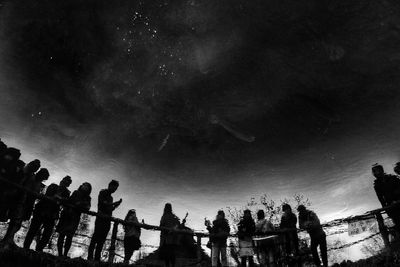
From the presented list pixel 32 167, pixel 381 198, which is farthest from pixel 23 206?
pixel 381 198

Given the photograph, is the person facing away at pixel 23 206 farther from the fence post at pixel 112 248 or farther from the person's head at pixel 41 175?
the fence post at pixel 112 248

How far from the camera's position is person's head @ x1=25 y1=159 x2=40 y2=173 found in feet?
25.4

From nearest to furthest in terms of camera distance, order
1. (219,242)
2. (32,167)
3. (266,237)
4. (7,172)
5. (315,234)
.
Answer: (7,172), (32,167), (315,234), (219,242), (266,237)

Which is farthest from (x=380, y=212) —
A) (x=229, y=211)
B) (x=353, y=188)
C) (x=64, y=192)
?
(x=229, y=211)

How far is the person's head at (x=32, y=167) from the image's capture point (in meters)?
7.75

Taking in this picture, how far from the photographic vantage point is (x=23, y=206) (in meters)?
7.28

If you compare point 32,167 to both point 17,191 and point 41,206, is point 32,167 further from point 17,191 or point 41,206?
point 41,206

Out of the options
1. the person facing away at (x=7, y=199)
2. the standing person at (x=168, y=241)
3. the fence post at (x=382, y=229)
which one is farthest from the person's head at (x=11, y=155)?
the fence post at (x=382, y=229)

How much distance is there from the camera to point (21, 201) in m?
7.18

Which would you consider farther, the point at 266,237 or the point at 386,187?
the point at 266,237

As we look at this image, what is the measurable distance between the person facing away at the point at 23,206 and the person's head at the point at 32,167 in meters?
0.18

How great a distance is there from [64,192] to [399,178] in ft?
31.6

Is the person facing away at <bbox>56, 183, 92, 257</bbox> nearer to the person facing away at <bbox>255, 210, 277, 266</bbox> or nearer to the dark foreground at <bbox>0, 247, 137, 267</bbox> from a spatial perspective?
the dark foreground at <bbox>0, 247, 137, 267</bbox>

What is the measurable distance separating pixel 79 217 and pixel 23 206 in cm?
146
